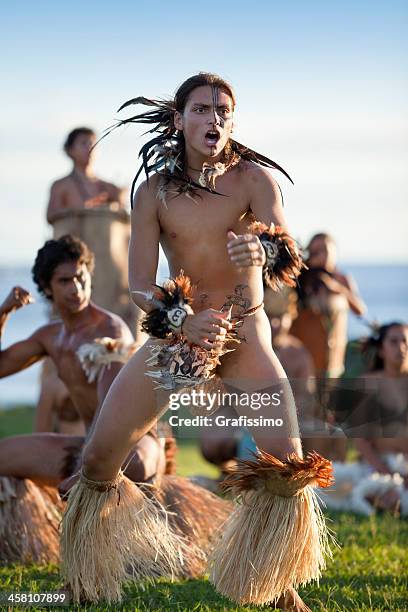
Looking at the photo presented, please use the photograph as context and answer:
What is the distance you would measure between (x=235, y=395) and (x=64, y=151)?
14.9ft

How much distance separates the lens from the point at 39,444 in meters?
5.09

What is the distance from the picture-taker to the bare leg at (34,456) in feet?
16.6

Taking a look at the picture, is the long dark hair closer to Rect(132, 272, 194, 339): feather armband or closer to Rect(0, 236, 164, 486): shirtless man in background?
Rect(132, 272, 194, 339): feather armband

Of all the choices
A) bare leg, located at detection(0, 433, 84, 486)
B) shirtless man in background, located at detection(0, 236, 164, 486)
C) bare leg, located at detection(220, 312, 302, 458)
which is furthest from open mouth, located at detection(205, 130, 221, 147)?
bare leg, located at detection(0, 433, 84, 486)

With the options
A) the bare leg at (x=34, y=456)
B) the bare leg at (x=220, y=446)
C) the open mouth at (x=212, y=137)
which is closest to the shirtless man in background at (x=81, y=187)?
the bare leg at (x=220, y=446)

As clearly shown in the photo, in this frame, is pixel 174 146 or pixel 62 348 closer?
pixel 174 146

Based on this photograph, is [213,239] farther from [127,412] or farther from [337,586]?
[337,586]

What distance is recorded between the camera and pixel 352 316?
50.1ft

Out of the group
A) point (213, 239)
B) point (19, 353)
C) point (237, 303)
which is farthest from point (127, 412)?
point (19, 353)

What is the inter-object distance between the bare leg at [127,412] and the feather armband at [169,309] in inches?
7.2

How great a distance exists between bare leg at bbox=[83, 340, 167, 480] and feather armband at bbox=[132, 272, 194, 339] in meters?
0.18

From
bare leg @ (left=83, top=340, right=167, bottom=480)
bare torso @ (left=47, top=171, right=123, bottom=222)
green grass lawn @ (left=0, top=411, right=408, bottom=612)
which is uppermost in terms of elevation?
bare torso @ (left=47, top=171, right=123, bottom=222)

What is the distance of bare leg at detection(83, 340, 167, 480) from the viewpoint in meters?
3.97

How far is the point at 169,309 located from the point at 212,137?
2.22ft
